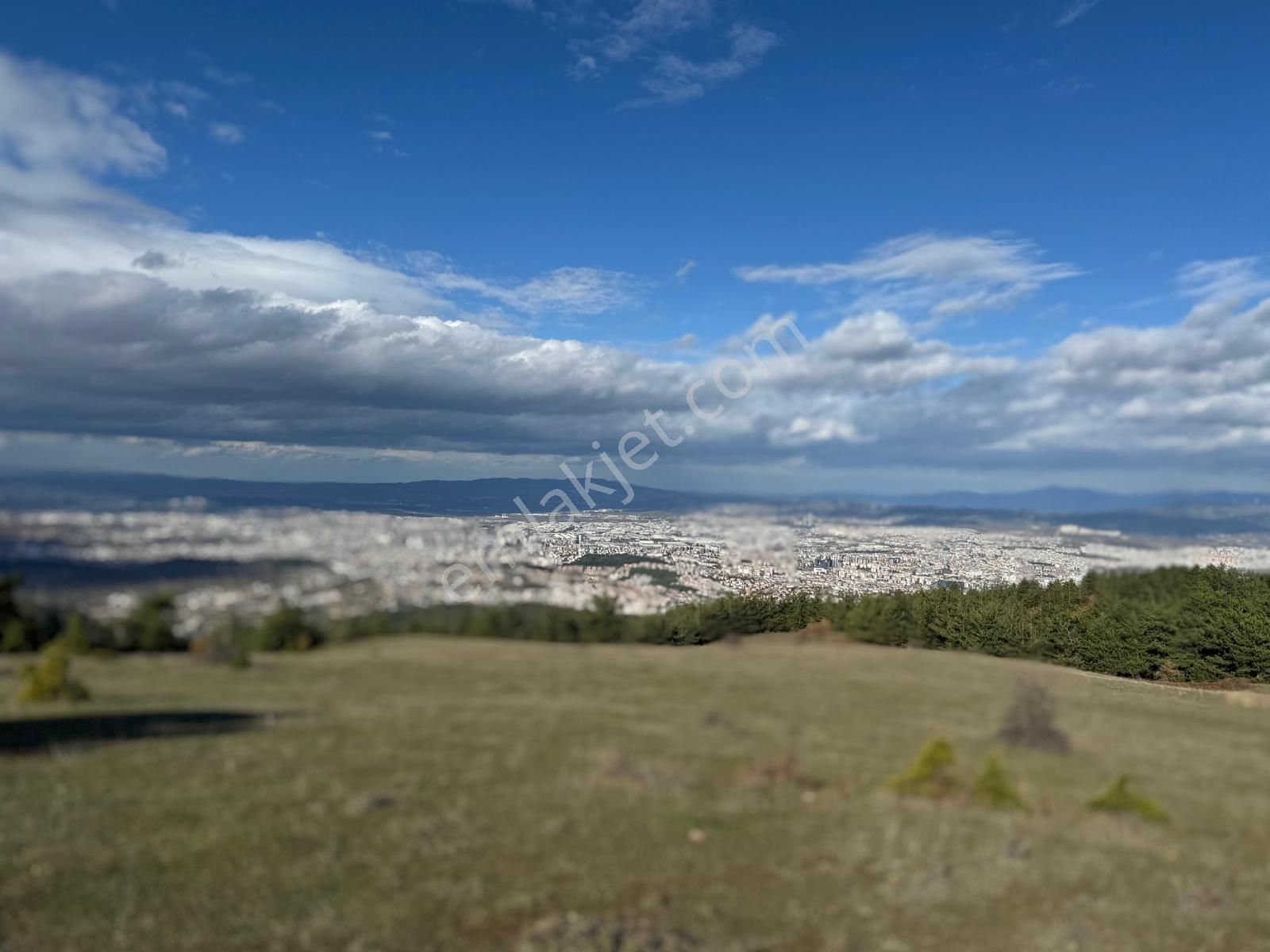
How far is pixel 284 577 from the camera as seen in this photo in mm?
5895

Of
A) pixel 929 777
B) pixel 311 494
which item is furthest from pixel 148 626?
pixel 929 777

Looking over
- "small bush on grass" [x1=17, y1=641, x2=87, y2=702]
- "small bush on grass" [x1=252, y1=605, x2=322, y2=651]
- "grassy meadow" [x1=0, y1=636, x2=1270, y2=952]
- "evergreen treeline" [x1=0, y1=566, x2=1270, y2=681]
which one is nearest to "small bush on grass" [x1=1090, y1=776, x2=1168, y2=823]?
"grassy meadow" [x1=0, y1=636, x2=1270, y2=952]

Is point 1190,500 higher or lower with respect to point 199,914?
higher

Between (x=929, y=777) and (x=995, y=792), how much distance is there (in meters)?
0.50

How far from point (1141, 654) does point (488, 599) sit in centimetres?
1720

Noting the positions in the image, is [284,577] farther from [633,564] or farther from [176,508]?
[633,564]

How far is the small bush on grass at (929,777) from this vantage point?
20.7ft

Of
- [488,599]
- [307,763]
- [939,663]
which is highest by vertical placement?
[488,599]

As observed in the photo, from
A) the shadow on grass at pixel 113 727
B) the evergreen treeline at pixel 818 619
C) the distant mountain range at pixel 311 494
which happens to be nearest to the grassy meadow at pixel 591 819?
the shadow on grass at pixel 113 727

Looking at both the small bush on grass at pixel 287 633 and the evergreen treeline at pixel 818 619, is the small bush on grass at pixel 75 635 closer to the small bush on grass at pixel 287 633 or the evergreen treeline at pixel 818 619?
the evergreen treeline at pixel 818 619

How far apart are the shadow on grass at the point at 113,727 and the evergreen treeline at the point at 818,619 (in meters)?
0.47

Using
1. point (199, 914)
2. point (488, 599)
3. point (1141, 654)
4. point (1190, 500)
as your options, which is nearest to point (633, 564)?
point (488, 599)

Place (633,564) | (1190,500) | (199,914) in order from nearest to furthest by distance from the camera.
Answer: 1. (199,914)
2. (633,564)
3. (1190,500)

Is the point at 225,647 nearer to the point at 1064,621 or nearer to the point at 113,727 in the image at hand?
the point at 113,727
